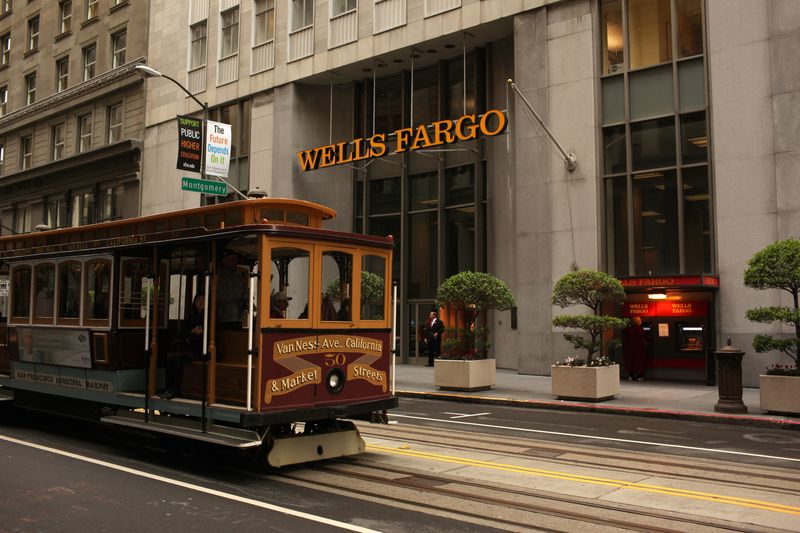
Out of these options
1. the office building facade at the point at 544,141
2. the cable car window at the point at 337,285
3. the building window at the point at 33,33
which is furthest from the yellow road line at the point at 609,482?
the building window at the point at 33,33

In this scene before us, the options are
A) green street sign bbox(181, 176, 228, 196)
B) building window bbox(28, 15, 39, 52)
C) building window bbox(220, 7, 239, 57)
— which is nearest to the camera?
green street sign bbox(181, 176, 228, 196)

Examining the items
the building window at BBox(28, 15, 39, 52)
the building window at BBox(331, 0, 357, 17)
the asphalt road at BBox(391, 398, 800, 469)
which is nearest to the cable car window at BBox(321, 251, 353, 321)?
the asphalt road at BBox(391, 398, 800, 469)

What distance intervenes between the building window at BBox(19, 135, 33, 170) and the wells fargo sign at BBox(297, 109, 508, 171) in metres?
23.5

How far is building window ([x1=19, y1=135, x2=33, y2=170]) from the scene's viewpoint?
1689 inches

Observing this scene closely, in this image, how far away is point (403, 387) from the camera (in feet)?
61.4

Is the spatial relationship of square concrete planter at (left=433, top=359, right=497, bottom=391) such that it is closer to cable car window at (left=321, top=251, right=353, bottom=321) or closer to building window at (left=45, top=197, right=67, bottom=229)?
cable car window at (left=321, top=251, right=353, bottom=321)

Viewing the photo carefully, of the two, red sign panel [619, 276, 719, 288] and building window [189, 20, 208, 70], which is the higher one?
building window [189, 20, 208, 70]

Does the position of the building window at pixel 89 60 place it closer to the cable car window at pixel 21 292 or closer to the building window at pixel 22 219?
the building window at pixel 22 219

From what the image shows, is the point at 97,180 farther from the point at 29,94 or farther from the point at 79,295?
the point at 79,295

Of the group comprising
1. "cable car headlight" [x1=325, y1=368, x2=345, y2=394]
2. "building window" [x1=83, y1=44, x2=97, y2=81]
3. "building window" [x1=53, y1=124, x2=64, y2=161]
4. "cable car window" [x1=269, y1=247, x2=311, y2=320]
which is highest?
"building window" [x1=83, y1=44, x2=97, y2=81]

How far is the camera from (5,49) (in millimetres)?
46562

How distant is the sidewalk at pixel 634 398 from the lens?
13297mm

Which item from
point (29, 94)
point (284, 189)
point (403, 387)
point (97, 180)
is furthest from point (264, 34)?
point (29, 94)

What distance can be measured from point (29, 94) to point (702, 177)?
4040cm
